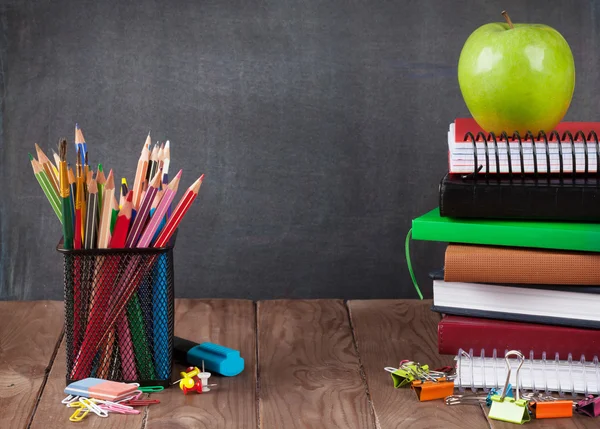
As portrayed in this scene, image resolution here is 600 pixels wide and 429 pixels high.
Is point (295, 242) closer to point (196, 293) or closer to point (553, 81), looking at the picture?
point (196, 293)

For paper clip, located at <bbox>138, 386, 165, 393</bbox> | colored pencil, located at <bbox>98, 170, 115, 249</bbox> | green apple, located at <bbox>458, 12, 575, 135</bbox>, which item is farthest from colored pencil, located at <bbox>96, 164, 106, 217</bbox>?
green apple, located at <bbox>458, 12, 575, 135</bbox>

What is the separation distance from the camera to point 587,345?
2.97ft

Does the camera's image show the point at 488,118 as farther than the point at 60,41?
No

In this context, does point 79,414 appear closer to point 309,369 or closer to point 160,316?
point 160,316

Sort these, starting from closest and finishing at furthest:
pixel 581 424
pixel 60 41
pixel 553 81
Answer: pixel 581 424
pixel 553 81
pixel 60 41

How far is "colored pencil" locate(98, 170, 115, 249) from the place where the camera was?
885 millimetres

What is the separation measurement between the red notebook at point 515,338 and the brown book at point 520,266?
2.1 inches

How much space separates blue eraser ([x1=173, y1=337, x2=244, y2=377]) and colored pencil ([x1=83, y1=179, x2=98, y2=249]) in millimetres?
176

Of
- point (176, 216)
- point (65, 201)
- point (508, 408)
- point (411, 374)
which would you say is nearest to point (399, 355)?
point (411, 374)

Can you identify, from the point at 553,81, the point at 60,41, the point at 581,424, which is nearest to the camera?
the point at 581,424

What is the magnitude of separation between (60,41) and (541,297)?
827 mm

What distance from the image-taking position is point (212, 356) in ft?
3.18

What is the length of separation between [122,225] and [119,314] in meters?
0.09

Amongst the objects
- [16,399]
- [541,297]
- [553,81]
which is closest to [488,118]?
[553,81]
